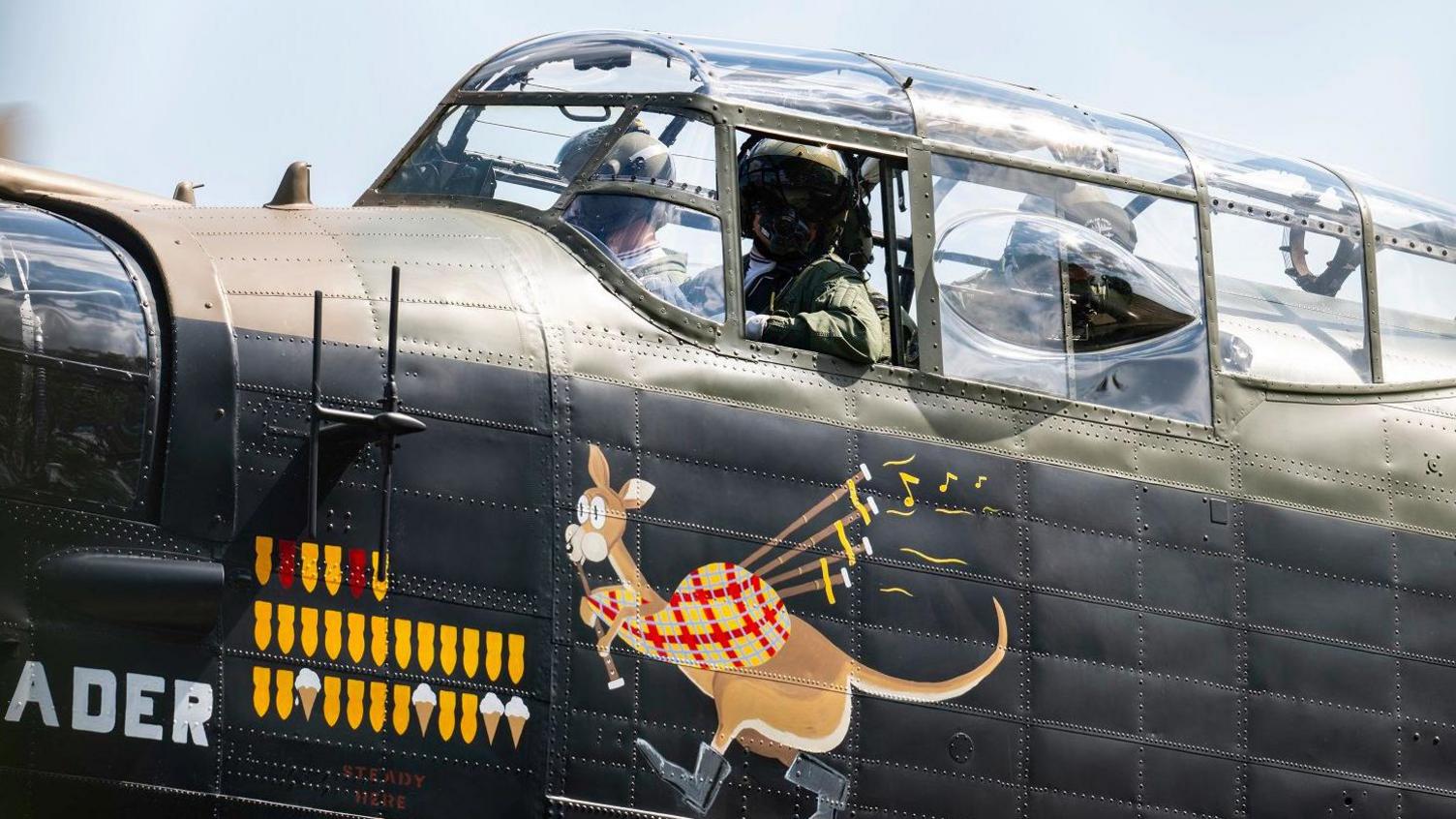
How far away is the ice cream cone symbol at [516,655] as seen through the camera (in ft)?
23.9

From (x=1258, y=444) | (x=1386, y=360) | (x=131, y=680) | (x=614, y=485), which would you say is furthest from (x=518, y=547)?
(x=1386, y=360)

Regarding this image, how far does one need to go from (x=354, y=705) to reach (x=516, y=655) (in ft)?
2.09

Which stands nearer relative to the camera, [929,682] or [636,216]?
[929,682]

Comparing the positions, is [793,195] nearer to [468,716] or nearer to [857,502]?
[857,502]

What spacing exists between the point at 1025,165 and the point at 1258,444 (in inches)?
66.4

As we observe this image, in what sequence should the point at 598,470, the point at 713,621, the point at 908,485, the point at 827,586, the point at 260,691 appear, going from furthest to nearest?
the point at 908,485
the point at 827,586
the point at 713,621
the point at 598,470
the point at 260,691

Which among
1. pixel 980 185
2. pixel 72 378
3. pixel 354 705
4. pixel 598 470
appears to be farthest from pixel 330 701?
pixel 980 185

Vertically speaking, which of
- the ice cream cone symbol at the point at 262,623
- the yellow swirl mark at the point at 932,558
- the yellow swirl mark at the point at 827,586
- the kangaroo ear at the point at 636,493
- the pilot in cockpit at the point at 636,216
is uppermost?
the pilot in cockpit at the point at 636,216

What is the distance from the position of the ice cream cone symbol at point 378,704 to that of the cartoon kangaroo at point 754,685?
32.3 inches

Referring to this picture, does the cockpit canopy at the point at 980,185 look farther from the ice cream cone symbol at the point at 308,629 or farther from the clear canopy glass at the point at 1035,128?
the ice cream cone symbol at the point at 308,629

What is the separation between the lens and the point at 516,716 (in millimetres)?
7285

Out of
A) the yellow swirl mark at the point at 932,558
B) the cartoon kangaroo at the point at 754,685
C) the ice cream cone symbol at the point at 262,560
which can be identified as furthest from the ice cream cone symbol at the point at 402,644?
the yellow swirl mark at the point at 932,558

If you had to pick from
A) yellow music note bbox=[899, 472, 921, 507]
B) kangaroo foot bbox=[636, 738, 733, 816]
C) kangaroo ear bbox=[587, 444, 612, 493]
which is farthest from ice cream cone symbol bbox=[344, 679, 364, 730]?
yellow music note bbox=[899, 472, 921, 507]

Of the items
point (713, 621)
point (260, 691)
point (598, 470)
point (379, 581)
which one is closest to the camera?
point (260, 691)
